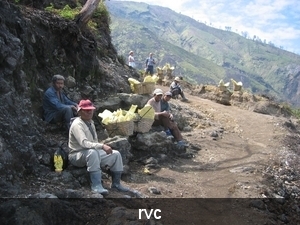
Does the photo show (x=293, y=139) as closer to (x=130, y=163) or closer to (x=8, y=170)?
(x=130, y=163)

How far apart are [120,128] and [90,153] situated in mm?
2464

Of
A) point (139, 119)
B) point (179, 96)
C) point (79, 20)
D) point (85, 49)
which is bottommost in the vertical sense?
point (179, 96)

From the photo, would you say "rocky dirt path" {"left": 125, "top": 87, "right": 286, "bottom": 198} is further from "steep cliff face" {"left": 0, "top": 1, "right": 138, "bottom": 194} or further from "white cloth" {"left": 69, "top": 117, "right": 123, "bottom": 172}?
"steep cliff face" {"left": 0, "top": 1, "right": 138, "bottom": 194}

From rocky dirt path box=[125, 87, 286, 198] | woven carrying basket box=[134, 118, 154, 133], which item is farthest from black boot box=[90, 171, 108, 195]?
woven carrying basket box=[134, 118, 154, 133]

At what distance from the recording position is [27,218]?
4.28 meters

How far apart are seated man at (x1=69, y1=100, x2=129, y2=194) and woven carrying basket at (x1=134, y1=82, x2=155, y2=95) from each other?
16.3 ft

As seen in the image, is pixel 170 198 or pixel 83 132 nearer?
pixel 83 132

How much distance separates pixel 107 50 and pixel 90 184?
9372 millimetres

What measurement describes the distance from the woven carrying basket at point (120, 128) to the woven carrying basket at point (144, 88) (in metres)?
2.91

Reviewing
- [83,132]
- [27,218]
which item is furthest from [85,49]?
[27,218]

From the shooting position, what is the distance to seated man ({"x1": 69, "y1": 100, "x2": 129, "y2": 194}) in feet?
19.0

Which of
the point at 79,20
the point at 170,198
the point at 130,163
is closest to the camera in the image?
the point at 170,198

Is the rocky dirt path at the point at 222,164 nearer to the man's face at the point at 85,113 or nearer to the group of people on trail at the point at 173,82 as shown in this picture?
the man's face at the point at 85,113

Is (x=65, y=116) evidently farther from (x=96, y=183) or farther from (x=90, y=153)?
(x=96, y=183)
